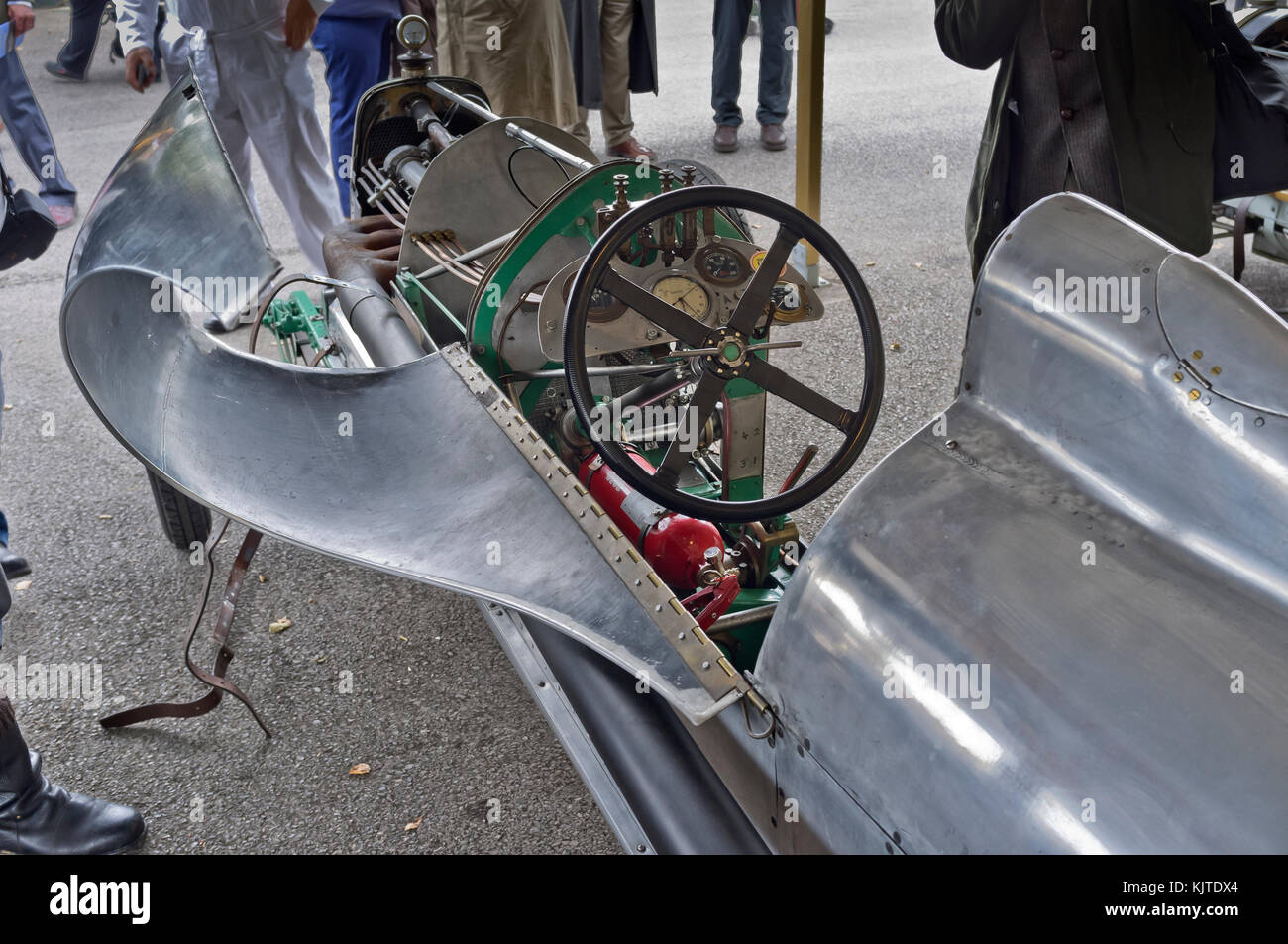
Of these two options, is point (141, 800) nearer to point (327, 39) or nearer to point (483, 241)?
point (483, 241)

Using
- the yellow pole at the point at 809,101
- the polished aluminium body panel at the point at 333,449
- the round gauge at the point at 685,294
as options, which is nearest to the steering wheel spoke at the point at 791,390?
the round gauge at the point at 685,294

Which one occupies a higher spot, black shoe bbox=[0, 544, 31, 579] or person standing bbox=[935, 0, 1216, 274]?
person standing bbox=[935, 0, 1216, 274]

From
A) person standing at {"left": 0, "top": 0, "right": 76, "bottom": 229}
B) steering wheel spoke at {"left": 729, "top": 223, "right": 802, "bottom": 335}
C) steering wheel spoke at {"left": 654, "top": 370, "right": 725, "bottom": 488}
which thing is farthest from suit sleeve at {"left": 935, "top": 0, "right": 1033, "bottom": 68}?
person standing at {"left": 0, "top": 0, "right": 76, "bottom": 229}

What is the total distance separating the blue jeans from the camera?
460cm

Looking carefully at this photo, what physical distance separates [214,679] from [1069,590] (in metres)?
1.92

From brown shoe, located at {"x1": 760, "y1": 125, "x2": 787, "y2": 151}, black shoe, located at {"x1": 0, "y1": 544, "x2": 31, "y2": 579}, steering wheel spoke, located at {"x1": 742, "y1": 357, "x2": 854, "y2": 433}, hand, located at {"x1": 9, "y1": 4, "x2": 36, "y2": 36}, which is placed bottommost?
black shoe, located at {"x1": 0, "y1": 544, "x2": 31, "y2": 579}

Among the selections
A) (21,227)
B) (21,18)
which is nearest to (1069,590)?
(21,227)

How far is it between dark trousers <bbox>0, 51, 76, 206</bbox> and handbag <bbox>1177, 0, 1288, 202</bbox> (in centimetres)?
553

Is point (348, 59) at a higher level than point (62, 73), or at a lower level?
higher

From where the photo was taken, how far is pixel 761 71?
6.58m

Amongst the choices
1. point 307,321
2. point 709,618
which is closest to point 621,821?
point 709,618

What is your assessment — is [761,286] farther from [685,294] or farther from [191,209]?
[191,209]

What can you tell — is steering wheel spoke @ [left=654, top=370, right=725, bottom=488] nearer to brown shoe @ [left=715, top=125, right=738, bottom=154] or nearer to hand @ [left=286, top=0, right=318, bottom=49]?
hand @ [left=286, top=0, right=318, bottom=49]

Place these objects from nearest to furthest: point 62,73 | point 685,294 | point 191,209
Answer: point 685,294 → point 191,209 → point 62,73
